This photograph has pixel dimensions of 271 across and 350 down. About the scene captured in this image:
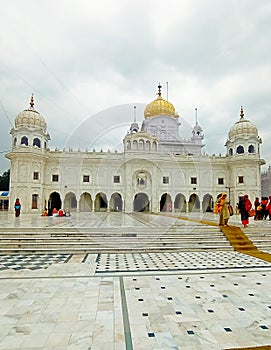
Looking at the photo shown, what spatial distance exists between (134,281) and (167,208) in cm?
2823

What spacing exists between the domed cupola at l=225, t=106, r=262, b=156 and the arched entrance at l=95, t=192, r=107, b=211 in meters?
17.0

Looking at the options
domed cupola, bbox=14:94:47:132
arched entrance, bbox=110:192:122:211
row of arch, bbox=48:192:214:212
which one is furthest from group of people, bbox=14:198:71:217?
domed cupola, bbox=14:94:47:132

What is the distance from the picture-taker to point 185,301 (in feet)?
12.8

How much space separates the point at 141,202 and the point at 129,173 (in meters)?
4.88

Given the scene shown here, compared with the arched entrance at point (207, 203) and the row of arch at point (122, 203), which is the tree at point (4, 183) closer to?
the row of arch at point (122, 203)

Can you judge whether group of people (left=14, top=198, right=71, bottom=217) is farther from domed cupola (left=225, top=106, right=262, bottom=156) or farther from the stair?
domed cupola (left=225, top=106, right=262, bottom=156)

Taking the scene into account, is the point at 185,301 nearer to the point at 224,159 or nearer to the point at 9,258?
the point at 9,258

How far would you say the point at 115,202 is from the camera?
34.3 meters

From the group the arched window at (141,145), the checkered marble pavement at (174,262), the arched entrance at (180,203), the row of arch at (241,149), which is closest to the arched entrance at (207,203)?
the arched entrance at (180,203)

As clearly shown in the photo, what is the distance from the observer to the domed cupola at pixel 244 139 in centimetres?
3184

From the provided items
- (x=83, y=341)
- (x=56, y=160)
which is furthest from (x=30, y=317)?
(x=56, y=160)

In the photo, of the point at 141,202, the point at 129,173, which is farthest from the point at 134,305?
the point at 141,202

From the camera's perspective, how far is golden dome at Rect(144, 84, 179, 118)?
37.6m

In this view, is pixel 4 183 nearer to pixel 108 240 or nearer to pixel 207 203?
pixel 207 203
